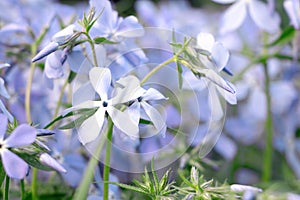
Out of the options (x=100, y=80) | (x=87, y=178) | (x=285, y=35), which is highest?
(x=285, y=35)

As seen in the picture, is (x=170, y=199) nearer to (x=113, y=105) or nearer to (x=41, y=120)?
(x=113, y=105)

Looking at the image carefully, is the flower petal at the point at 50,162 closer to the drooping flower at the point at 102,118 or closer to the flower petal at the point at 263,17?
the drooping flower at the point at 102,118

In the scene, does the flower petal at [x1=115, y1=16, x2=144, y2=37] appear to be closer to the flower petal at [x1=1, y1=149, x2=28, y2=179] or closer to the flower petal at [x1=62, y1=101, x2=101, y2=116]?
the flower petal at [x1=62, y1=101, x2=101, y2=116]

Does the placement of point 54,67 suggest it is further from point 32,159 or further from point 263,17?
point 263,17

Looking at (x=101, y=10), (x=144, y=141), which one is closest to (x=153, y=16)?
(x=144, y=141)

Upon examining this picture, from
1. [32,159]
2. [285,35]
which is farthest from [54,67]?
[285,35]

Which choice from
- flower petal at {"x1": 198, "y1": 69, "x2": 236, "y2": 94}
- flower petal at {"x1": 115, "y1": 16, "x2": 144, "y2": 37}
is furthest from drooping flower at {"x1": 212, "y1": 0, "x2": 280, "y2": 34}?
flower petal at {"x1": 198, "y1": 69, "x2": 236, "y2": 94}
